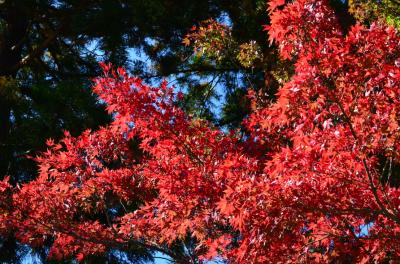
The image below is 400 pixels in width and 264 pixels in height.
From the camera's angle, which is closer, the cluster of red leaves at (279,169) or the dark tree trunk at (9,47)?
the cluster of red leaves at (279,169)

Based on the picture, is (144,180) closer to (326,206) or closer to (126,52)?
(326,206)

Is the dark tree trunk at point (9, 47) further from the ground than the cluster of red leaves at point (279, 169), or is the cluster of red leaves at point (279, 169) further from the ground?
the dark tree trunk at point (9, 47)

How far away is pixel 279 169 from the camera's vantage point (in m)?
3.07

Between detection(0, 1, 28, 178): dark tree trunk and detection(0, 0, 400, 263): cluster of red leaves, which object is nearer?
detection(0, 0, 400, 263): cluster of red leaves

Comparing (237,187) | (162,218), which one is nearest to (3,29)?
(162,218)

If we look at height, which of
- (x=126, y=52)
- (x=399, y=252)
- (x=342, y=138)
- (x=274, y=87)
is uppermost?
(x=126, y=52)

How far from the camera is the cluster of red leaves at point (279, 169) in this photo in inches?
117

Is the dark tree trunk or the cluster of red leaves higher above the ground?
the dark tree trunk

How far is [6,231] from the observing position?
4.68 meters

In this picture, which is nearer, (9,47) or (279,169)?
(279,169)

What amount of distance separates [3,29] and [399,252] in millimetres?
8371

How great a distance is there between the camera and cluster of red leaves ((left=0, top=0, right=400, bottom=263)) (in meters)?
2.97

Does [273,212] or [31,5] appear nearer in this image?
[273,212]

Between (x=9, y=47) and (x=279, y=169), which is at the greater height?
(x=9, y=47)
